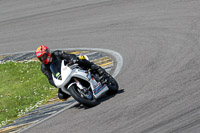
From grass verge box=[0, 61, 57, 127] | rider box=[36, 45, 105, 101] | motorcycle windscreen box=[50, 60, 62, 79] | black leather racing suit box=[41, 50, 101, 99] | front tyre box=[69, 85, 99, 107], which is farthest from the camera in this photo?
grass verge box=[0, 61, 57, 127]

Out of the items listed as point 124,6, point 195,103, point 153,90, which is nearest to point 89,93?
point 153,90

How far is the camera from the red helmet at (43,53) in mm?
9648

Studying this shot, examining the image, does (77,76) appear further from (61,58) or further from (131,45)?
(131,45)

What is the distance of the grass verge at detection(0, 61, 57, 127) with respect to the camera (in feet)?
36.7

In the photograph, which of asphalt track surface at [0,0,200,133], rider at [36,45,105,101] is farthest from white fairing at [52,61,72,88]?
asphalt track surface at [0,0,200,133]

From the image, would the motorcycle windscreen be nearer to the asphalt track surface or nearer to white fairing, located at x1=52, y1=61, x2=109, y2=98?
white fairing, located at x1=52, y1=61, x2=109, y2=98

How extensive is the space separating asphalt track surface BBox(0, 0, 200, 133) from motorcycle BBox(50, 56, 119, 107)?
25 cm

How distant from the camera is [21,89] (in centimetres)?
1266

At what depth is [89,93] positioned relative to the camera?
31.5 ft

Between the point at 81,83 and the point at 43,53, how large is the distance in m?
1.16

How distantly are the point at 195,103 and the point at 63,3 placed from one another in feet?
44.9

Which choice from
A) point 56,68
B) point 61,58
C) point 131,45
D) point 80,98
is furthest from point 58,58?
point 131,45

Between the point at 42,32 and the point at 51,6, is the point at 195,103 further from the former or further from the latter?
the point at 51,6

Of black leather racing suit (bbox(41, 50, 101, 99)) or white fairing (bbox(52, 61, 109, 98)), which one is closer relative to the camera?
white fairing (bbox(52, 61, 109, 98))
